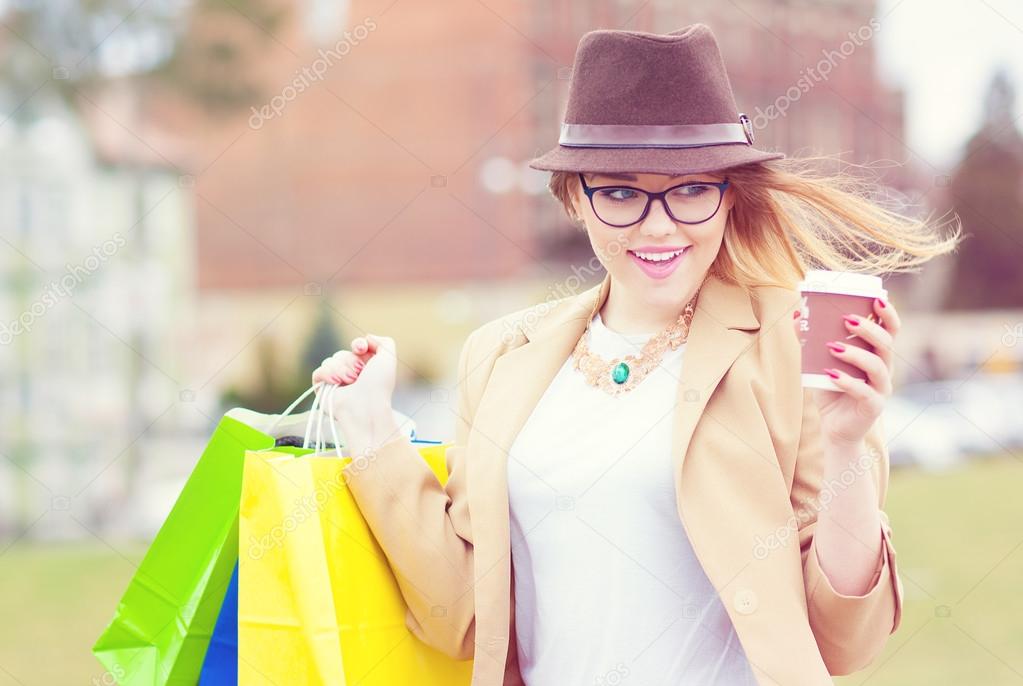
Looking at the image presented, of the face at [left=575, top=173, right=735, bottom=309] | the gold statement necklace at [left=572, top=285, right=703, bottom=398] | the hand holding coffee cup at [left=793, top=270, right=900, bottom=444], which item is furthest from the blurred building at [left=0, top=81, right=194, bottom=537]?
the hand holding coffee cup at [left=793, top=270, right=900, bottom=444]

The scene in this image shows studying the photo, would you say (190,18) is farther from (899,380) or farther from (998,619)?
(899,380)

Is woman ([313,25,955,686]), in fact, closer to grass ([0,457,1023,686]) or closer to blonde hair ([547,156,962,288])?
blonde hair ([547,156,962,288])

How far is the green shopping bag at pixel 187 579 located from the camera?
8.30 feet

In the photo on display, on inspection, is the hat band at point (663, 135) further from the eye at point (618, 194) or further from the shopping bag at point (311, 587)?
the shopping bag at point (311, 587)

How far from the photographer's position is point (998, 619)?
40.1 feet

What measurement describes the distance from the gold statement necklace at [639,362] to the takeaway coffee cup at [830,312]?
42 cm

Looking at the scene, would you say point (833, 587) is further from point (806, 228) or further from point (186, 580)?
point (186, 580)

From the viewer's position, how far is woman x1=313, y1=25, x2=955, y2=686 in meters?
2.17

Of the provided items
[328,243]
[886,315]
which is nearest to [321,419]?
[886,315]

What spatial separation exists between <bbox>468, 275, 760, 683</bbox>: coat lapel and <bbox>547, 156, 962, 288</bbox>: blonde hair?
8 cm

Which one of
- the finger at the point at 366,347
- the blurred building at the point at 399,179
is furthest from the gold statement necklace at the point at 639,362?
the blurred building at the point at 399,179

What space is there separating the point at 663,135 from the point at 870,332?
0.57 m

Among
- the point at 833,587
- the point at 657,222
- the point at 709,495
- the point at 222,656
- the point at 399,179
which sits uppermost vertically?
the point at 399,179

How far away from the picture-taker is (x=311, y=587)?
2.37 meters
